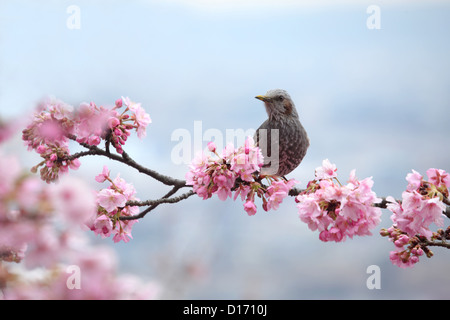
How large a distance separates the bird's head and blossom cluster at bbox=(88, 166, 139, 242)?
0.96 m

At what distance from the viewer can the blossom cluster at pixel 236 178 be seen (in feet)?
5.89

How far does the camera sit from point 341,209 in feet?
5.61

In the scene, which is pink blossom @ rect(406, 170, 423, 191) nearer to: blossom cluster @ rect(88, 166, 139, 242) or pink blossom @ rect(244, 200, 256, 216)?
pink blossom @ rect(244, 200, 256, 216)

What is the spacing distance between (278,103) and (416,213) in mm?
1043

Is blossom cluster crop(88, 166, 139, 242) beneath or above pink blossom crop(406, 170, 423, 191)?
beneath

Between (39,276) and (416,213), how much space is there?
4.95ft

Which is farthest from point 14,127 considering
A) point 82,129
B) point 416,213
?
point 416,213

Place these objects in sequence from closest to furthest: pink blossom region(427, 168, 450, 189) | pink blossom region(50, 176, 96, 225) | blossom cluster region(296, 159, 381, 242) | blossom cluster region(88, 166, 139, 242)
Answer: pink blossom region(50, 176, 96, 225) → blossom cluster region(296, 159, 381, 242) → pink blossom region(427, 168, 450, 189) → blossom cluster region(88, 166, 139, 242)

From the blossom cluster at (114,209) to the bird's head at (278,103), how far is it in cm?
96

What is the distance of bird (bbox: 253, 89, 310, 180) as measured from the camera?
2.40m

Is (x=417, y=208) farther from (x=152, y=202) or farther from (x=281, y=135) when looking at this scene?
(x=152, y=202)

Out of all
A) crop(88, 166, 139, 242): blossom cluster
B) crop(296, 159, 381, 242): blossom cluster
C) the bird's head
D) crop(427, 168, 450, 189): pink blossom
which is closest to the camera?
crop(296, 159, 381, 242): blossom cluster

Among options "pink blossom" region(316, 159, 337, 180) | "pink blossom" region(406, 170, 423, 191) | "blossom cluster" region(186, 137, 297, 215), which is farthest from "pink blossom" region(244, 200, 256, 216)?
"pink blossom" region(406, 170, 423, 191)

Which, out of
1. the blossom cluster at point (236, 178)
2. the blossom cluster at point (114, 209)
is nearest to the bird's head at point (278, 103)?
the blossom cluster at point (236, 178)
